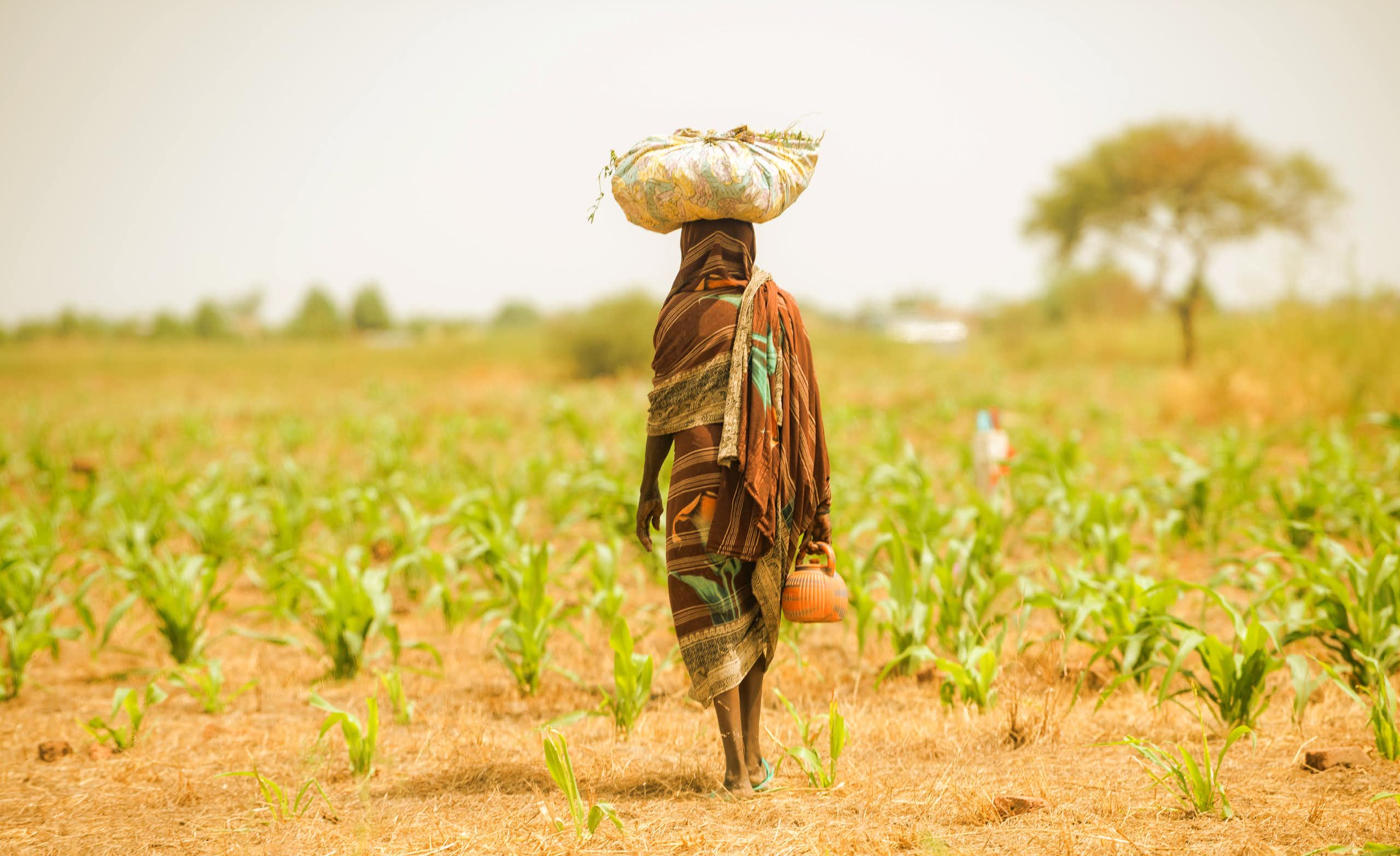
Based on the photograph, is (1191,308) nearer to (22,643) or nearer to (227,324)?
(22,643)

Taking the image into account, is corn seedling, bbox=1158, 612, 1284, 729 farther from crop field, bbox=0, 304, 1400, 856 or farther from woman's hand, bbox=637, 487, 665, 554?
woman's hand, bbox=637, 487, 665, 554

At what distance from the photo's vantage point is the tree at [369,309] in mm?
59844

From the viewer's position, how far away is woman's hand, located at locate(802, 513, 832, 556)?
2.87 metres

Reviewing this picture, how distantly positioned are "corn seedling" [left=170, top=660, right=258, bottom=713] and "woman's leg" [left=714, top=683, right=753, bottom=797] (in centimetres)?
204

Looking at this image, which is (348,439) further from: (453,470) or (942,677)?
(942,677)

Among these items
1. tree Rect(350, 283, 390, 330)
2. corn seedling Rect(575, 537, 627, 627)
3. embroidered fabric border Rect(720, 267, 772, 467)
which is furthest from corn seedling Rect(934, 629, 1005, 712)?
tree Rect(350, 283, 390, 330)

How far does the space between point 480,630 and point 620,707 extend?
65.0 inches

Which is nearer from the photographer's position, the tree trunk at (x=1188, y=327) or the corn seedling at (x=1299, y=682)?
the corn seedling at (x=1299, y=682)

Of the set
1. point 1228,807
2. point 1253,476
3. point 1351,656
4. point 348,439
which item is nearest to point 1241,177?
point 1253,476

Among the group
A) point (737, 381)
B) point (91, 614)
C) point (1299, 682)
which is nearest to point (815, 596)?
point (737, 381)

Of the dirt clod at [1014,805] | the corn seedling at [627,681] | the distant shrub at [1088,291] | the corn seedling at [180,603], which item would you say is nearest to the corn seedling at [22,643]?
the corn seedling at [180,603]

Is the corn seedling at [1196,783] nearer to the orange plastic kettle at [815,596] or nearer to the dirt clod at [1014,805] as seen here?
the dirt clod at [1014,805]

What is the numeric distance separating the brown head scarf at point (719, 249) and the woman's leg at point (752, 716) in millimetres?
1091

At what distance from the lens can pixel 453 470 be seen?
8562mm
